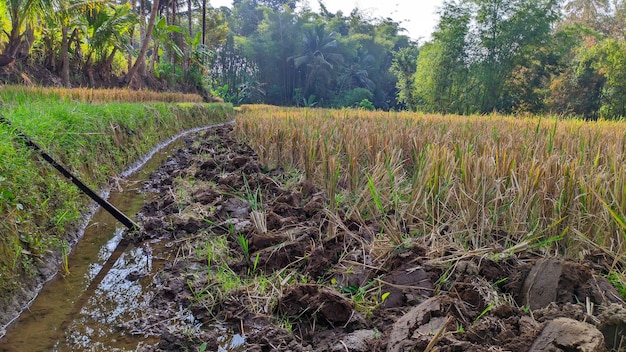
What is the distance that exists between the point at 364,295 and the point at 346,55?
4247 cm

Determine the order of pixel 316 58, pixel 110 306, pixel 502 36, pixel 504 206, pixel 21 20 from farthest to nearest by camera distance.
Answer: pixel 316 58 < pixel 502 36 < pixel 21 20 < pixel 504 206 < pixel 110 306

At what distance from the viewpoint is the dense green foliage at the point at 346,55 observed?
1373cm

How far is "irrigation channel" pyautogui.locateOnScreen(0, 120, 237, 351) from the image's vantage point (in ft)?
5.82

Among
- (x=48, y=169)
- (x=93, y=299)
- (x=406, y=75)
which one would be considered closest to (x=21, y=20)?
(x=48, y=169)

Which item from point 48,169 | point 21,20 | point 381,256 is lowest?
point 381,256

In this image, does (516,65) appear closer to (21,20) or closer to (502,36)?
(502,36)

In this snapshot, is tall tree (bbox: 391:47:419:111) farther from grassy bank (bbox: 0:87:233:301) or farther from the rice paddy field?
the rice paddy field

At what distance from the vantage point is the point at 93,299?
2133 millimetres

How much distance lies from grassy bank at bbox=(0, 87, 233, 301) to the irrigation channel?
16 cm

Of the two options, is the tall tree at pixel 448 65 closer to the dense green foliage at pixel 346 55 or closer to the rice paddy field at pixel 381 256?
the dense green foliage at pixel 346 55

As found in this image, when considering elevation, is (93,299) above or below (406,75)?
below

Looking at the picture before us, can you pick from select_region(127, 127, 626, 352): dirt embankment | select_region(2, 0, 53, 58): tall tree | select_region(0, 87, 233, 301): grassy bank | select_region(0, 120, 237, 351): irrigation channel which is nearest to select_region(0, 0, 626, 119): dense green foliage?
select_region(2, 0, 53, 58): tall tree

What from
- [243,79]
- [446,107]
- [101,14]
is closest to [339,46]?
[243,79]

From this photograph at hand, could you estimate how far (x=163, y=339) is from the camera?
171cm
